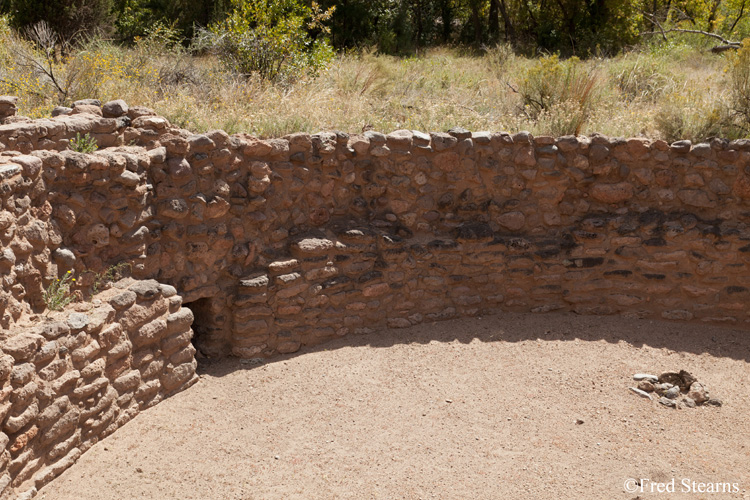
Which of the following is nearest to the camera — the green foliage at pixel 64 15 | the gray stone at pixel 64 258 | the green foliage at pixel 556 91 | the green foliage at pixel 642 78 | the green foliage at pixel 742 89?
the gray stone at pixel 64 258

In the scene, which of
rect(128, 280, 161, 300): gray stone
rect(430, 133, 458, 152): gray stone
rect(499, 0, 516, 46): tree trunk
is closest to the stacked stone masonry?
rect(430, 133, 458, 152): gray stone

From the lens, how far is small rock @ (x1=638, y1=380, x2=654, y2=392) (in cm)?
500

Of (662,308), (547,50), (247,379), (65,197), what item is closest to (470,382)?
(247,379)

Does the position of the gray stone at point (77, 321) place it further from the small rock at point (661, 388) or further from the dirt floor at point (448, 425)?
the small rock at point (661, 388)

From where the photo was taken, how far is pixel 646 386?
5008 mm

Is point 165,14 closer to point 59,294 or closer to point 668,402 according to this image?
point 59,294

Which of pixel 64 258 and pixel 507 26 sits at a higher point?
pixel 507 26

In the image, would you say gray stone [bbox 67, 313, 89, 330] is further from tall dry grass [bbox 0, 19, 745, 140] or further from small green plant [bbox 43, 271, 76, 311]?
tall dry grass [bbox 0, 19, 745, 140]

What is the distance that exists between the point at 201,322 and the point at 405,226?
184 cm

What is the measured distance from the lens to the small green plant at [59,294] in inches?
156

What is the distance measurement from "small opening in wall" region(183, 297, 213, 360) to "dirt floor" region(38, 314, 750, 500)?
12 centimetres

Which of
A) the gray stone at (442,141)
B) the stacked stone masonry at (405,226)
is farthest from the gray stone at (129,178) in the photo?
the gray stone at (442,141)

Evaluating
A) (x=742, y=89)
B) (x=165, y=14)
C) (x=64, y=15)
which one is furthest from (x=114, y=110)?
(x=165, y=14)

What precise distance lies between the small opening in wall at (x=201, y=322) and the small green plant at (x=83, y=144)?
1.35 m
